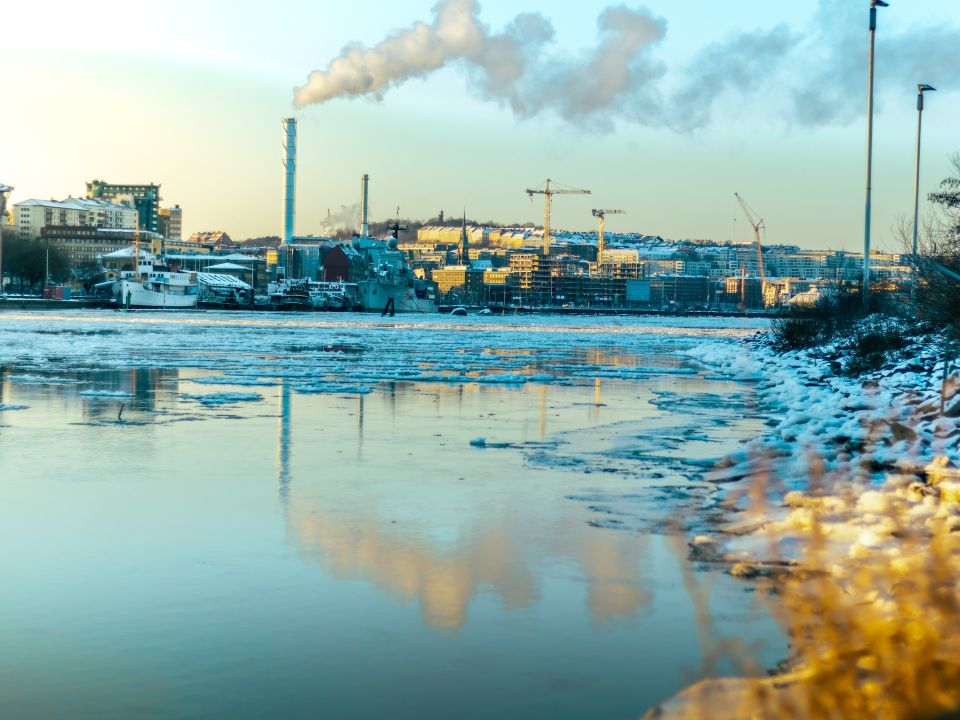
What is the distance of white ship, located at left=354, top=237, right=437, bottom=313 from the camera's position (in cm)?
15475

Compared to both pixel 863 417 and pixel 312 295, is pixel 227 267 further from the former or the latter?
pixel 863 417

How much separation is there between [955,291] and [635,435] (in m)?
6.39

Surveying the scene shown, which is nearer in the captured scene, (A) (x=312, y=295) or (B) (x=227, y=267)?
(A) (x=312, y=295)

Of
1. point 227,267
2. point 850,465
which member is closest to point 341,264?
point 227,267

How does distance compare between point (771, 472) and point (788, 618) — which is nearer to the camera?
point (788, 618)

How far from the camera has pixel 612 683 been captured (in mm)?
4852

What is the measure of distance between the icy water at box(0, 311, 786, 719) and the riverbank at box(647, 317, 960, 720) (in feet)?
0.92

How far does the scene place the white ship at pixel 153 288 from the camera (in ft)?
398

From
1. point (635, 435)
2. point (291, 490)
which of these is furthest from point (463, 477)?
point (635, 435)

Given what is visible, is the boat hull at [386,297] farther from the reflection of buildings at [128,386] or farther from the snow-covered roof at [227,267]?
the reflection of buildings at [128,386]

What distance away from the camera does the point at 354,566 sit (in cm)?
682

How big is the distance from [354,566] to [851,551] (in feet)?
9.80

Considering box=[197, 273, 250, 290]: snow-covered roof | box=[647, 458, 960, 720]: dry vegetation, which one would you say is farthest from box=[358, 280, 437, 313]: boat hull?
box=[647, 458, 960, 720]: dry vegetation

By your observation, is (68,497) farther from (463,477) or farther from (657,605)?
(657,605)
